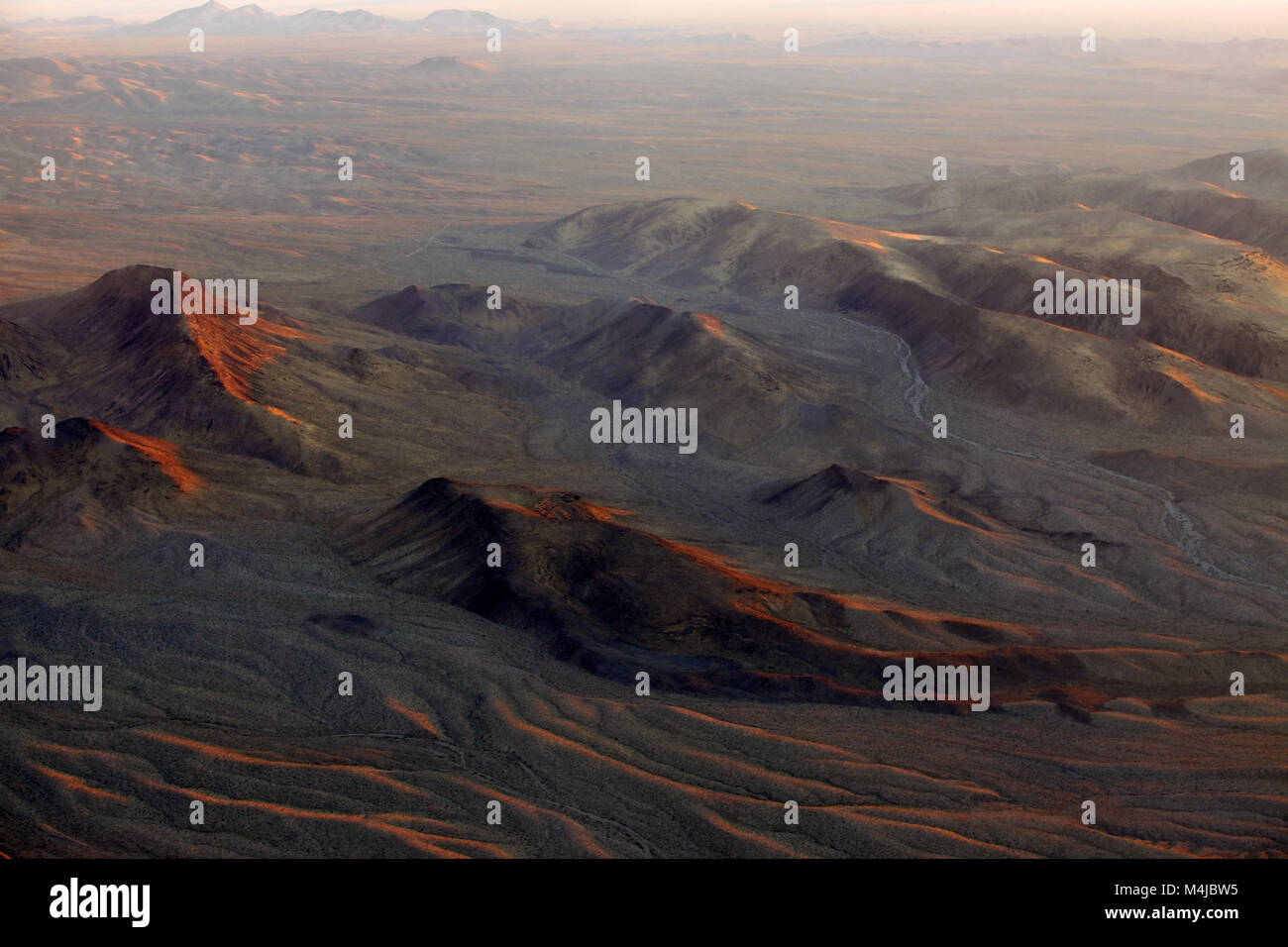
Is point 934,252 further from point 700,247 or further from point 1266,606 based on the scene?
point 1266,606

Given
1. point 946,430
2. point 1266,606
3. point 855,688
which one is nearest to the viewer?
point 855,688

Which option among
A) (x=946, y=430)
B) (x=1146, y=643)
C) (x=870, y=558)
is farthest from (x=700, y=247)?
(x=1146, y=643)

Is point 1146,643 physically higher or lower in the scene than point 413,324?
lower

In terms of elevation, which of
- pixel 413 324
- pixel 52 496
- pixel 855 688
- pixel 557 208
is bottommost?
pixel 855 688

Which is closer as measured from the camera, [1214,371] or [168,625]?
[168,625]

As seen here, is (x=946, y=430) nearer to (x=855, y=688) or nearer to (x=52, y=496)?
(x=855, y=688)

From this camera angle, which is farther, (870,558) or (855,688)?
(870,558)

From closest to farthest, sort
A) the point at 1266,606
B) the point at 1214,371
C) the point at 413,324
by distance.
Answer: the point at 1266,606, the point at 1214,371, the point at 413,324
